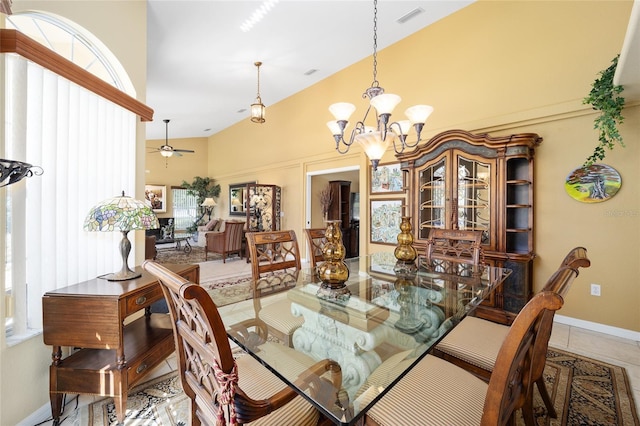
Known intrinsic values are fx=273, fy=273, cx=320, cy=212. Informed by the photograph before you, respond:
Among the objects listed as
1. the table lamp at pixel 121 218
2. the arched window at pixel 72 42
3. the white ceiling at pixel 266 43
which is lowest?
the table lamp at pixel 121 218

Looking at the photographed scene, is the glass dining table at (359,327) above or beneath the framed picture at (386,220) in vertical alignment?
beneath

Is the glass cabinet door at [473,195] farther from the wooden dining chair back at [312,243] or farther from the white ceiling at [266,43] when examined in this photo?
the wooden dining chair back at [312,243]

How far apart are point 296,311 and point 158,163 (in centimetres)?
968

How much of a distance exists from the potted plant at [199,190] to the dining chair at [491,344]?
9329mm

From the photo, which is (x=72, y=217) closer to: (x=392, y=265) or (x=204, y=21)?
(x=392, y=265)

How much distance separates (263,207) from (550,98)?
6023mm

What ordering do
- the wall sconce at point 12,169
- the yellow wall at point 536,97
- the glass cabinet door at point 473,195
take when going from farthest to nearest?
1. the glass cabinet door at point 473,195
2. the yellow wall at point 536,97
3. the wall sconce at point 12,169

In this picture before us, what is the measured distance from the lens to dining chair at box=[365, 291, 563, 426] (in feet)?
2.58

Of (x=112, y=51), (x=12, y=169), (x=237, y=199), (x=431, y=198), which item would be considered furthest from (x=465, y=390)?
(x=237, y=199)

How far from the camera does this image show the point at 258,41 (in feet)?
13.5

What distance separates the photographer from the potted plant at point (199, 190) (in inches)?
380

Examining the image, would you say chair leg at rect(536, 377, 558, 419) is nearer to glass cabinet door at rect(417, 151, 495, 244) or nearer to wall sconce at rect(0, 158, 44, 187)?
glass cabinet door at rect(417, 151, 495, 244)

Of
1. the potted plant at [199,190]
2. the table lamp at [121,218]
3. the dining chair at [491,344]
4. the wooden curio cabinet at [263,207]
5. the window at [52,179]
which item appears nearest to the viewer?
the dining chair at [491,344]

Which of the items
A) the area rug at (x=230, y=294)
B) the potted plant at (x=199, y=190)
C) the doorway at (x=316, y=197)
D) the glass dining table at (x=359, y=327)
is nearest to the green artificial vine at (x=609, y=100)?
the glass dining table at (x=359, y=327)
